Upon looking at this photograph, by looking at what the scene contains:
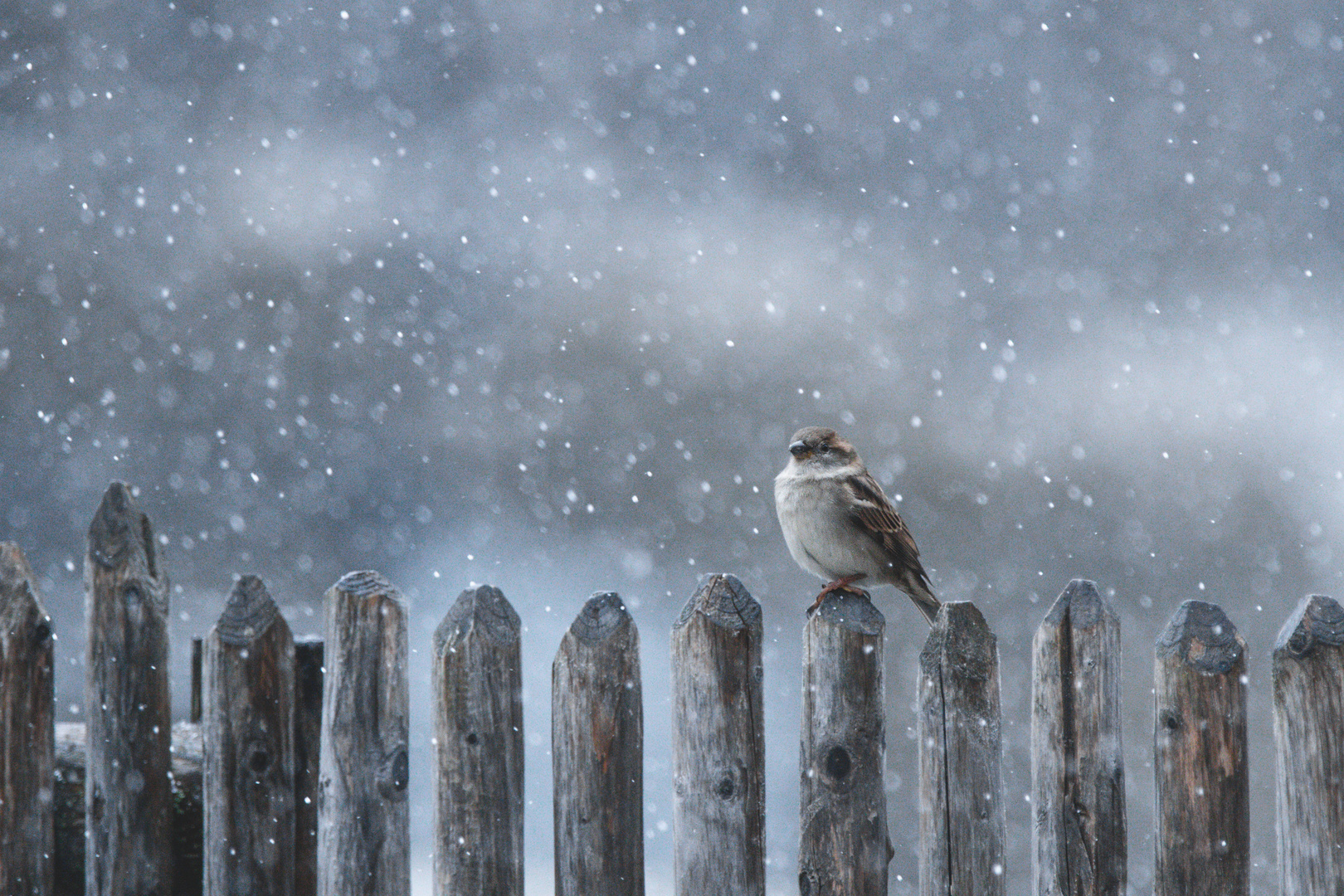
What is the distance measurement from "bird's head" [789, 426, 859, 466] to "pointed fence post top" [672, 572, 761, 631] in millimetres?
1777

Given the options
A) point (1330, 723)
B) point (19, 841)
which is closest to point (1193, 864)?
point (1330, 723)

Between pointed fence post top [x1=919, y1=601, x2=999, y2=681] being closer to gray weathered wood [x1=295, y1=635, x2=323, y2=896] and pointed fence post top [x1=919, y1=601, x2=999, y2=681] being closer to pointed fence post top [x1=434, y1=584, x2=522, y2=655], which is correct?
pointed fence post top [x1=434, y1=584, x2=522, y2=655]

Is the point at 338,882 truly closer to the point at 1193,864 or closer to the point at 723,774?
the point at 723,774

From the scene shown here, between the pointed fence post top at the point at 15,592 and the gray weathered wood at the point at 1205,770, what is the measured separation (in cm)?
363

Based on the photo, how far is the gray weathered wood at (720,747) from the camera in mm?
3172

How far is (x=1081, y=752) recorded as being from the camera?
3145mm

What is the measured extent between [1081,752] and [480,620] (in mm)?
1899

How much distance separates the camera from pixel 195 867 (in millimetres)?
3621

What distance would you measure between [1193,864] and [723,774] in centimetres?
144

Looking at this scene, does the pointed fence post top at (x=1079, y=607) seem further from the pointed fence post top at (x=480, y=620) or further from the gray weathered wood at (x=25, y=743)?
the gray weathered wood at (x=25, y=743)

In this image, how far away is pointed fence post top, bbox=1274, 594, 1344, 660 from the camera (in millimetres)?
3086

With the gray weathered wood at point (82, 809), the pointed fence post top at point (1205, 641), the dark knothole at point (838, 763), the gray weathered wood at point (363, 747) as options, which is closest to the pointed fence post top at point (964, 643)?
the dark knothole at point (838, 763)

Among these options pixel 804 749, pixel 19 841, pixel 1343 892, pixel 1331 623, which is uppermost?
pixel 1331 623

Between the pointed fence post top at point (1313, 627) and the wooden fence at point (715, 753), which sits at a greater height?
the pointed fence post top at point (1313, 627)
